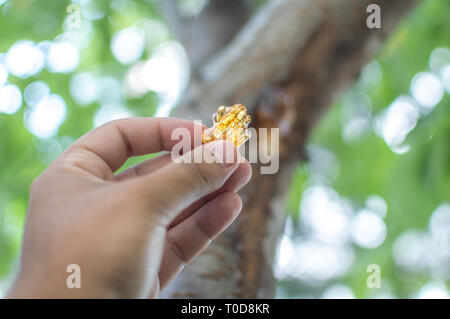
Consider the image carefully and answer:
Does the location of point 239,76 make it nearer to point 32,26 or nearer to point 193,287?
point 193,287

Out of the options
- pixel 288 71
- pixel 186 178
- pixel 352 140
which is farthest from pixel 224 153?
pixel 352 140

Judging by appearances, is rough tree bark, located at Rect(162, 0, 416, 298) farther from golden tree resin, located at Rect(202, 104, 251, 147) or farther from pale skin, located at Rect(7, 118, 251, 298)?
pale skin, located at Rect(7, 118, 251, 298)

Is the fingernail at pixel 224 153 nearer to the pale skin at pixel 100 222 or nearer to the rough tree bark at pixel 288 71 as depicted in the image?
the pale skin at pixel 100 222

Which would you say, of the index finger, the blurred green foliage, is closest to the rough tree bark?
the blurred green foliage

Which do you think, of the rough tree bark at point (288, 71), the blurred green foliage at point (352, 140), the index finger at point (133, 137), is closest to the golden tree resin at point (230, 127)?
the index finger at point (133, 137)

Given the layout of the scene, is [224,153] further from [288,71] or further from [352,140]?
[352,140]

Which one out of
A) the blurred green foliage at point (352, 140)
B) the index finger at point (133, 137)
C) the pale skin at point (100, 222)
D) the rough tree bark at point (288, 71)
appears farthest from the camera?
the blurred green foliage at point (352, 140)
